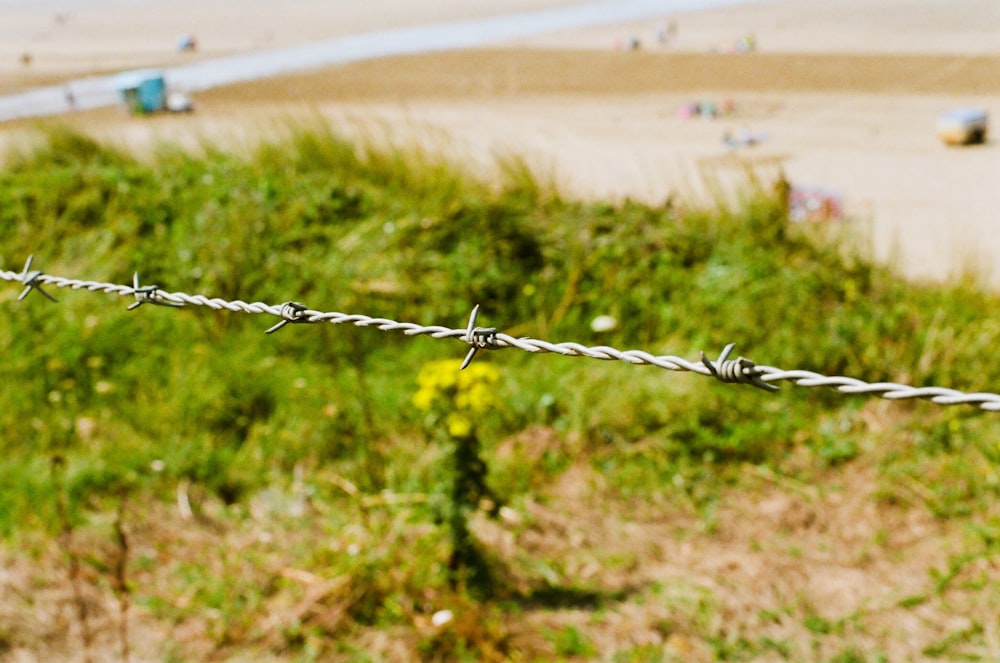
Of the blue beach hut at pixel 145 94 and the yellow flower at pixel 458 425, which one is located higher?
the yellow flower at pixel 458 425

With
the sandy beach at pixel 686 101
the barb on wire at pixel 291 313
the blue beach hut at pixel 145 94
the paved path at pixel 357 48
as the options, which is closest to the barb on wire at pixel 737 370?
the barb on wire at pixel 291 313

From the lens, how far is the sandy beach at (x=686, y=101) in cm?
900

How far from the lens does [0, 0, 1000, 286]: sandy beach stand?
354 inches

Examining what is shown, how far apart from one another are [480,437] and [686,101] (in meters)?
11.7

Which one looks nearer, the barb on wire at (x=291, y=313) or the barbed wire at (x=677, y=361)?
the barbed wire at (x=677, y=361)

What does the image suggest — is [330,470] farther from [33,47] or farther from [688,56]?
[33,47]

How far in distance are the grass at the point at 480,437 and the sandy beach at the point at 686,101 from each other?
0.96 metres

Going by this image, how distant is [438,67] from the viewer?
19.2m

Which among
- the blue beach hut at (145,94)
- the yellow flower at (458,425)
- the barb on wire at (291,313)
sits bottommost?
the blue beach hut at (145,94)

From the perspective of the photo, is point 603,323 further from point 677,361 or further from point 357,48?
point 357,48

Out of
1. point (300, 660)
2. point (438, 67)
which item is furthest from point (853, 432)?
point (438, 67)

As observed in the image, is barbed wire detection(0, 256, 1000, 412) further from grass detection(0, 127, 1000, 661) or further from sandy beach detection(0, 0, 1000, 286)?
sandy beach detection(0, 0, 1000, 286)

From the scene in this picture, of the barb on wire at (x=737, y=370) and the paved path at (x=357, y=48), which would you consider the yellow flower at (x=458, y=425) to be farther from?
the paved path at (x=357, y=48)

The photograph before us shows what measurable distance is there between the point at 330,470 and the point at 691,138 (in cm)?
939
